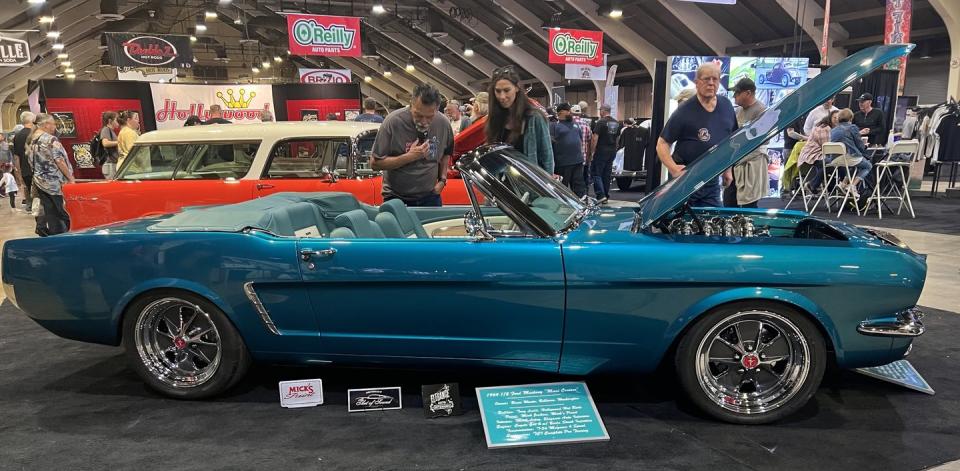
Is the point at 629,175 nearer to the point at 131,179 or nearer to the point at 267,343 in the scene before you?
the point at 131,179

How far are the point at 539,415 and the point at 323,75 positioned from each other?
18.4 metres

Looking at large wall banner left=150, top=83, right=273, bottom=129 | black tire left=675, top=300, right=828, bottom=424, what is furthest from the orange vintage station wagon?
large wall banner left=150, top=83, right=273, bottom=129

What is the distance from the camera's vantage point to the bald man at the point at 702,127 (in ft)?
13.2

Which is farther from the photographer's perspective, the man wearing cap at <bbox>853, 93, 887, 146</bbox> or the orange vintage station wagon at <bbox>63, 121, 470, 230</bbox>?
the man wearing cap at <bbox>853, 93, 887, 146</bbox>

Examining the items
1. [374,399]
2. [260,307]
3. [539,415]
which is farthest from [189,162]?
[539,415]

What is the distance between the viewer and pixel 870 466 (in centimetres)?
234

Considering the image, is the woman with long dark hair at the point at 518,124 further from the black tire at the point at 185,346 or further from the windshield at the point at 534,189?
the black tire at the point at 185,346

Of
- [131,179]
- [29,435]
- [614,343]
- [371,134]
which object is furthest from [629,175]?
[29,435]

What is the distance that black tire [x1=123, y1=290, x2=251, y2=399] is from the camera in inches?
113

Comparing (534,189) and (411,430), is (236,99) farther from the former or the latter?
(411,430)

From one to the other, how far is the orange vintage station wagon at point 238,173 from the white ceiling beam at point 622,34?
14.9 meters

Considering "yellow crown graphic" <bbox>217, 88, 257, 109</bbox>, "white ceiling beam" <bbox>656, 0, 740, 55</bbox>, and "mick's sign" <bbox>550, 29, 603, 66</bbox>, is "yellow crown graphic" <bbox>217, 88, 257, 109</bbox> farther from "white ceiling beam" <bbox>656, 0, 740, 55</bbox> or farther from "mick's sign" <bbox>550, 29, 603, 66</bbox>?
"white ceiling beam" <bbox>656, 0, 740, 55</bbox>

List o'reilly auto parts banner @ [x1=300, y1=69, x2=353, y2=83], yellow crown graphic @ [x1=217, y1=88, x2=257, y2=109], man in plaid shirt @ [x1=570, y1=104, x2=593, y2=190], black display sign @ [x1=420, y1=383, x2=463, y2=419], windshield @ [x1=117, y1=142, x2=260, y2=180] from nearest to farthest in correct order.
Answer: black display sign @ [x1=420, y1=383, x2=463, y2=419], windshield @ [x1=117, y1=142, x2=260, y2=180], man in plaid shirt @ [x1=570, y1=104, x2=593, y2=190], yellow crown graphic @ [x1=217, y1=88, x2=257, y2=109], o'reilly auto parts banner @ [x1=300, y1=69, x2=353, y2=83]

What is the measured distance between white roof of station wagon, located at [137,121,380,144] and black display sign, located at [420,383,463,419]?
3.24 m
